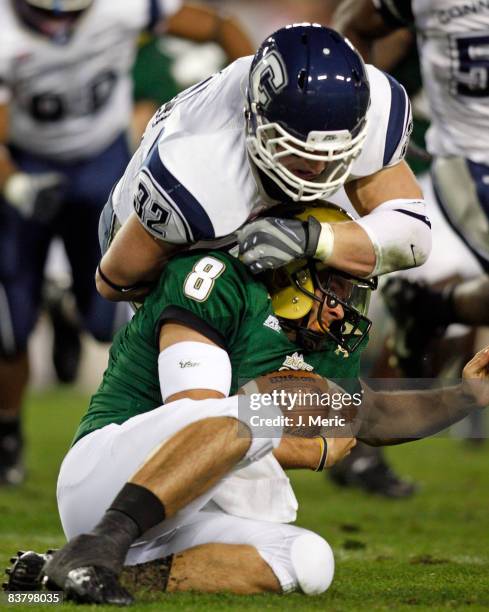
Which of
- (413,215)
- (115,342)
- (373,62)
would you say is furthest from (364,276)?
(373,62)

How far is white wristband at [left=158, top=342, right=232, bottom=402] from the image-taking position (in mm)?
3262

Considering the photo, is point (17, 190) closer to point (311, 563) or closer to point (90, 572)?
point (311, 563)

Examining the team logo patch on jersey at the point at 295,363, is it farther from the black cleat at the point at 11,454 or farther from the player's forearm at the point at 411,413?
the black cleat at the point at 11,454

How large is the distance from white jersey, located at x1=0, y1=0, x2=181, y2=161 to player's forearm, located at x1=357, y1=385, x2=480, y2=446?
118 inches

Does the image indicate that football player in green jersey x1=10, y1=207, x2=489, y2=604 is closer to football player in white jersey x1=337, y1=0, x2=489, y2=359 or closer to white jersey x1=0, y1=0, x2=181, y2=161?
football player in white jersey x1=337, y1=0, x2=489, y2=359

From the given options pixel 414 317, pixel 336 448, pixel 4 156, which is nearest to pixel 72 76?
pixel 4 156

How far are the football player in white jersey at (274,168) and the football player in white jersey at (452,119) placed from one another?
123 centimetres

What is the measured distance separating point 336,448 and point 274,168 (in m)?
0.68

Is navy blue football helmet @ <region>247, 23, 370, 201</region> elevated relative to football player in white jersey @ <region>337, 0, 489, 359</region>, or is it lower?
elevated

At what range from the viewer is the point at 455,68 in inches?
189

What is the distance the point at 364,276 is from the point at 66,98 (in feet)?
9.79

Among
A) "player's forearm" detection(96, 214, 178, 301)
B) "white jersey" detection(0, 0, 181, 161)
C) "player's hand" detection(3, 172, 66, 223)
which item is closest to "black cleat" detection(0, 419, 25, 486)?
"player's hand" detection(3, 172, 66, 223)

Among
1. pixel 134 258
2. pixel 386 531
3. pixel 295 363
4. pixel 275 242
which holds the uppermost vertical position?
pixel 275 242

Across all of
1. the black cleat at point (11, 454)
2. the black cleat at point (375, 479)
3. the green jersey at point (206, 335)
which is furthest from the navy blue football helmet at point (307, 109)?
the black cleat at point (11, 454)
